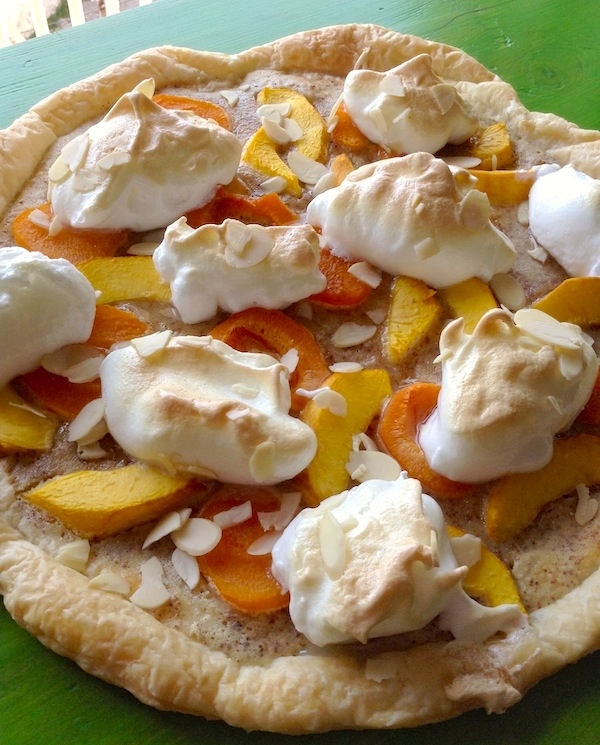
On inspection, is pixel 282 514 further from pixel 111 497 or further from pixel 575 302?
pixel 575 302

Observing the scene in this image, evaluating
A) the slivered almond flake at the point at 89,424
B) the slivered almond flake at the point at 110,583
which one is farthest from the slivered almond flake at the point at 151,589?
the slivered almond flake at the point at 89,424

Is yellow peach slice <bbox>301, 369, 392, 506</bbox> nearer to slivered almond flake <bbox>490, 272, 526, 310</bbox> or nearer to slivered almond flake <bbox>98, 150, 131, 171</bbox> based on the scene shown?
slivered almond flake <bbox>490, 272, 526, 310</bbox>

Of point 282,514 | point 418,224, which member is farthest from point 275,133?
point 282,514

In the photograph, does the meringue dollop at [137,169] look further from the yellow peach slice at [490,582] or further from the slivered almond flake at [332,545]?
the yellow peach slice at [490,582]

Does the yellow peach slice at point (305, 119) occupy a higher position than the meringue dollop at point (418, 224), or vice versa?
the yellow peach slice at point (305, 119)

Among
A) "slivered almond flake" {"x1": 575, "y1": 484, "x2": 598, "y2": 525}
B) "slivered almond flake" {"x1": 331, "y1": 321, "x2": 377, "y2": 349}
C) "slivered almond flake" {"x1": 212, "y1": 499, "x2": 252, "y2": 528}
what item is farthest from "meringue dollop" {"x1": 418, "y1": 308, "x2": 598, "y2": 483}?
"slivered almond flake" {"x1": 212, "y1": 499, "x2": 252, "y2": 528}

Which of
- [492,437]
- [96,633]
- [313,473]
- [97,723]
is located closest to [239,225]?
[313,473]
